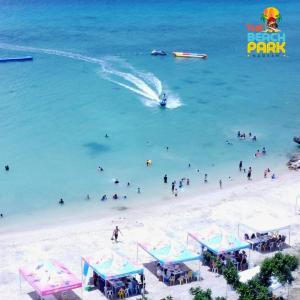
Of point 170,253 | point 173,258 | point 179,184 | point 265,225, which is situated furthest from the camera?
point 179,184

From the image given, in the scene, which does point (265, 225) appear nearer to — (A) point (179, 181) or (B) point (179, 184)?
(B) point (179, 184)

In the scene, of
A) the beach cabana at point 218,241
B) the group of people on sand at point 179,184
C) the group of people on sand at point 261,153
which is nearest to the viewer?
the beach cabana at point 218,241

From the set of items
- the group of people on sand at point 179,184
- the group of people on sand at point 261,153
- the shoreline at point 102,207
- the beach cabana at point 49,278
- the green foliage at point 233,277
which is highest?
the green foliage at point 233,277

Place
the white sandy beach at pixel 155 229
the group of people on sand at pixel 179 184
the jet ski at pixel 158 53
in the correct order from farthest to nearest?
the jet ski at pixel 158 53
the group of people on sand at pixel 179 184
the white sandy beach at pixel 155 229

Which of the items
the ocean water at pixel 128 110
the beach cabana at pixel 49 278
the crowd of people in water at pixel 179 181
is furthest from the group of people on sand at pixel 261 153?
the beach cabana at pixel 49 278

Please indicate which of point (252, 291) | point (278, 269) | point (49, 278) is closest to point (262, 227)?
point (278, 269)

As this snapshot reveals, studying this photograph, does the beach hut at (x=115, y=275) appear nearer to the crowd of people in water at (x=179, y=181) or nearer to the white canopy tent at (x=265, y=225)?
the white canopy tent at (x=265, y=225)

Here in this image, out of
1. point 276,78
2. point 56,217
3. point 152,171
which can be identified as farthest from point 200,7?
point 56,217
